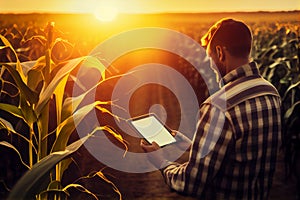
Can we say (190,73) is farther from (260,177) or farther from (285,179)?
(260,177)

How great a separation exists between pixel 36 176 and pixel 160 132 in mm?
701

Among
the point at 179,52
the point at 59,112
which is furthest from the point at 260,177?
the point at 179,52

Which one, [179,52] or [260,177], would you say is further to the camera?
[179,52]

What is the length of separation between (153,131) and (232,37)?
1.06 ft

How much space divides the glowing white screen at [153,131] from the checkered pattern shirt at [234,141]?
9 cm

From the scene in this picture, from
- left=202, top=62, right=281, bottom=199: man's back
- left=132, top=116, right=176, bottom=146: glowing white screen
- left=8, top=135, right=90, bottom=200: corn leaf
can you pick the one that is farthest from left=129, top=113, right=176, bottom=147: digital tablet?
left=8, top=135, right=90, bottom=200: corn leaf

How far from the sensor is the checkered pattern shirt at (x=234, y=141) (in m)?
1.46

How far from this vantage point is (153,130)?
1591 millimetres

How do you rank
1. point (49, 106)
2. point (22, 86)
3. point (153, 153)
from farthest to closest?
point (49, 106), point (153, 153), point (22, 86)

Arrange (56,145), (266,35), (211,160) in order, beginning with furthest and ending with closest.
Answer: (266,35) → (211,160) → (56,145)

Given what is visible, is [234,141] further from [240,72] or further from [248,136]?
[240,72]

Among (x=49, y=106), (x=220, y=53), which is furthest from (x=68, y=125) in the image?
(x=49, y=106)

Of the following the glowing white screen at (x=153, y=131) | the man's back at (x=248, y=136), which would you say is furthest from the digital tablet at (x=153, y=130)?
the man's back at (x=248, y=136)

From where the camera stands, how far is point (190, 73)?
7309 mm
